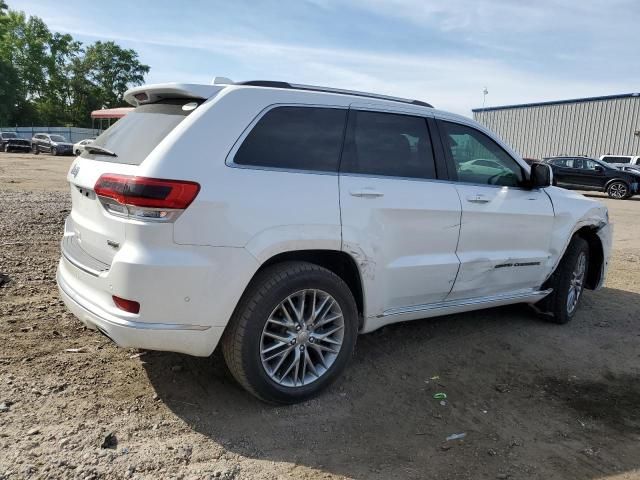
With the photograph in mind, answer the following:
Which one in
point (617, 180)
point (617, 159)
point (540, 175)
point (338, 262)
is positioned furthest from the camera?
point (617, 159)

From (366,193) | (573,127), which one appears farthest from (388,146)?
(573,127)

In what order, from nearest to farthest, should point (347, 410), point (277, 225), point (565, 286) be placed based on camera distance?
point (277, 225) → point (347, 410) → point (565, 286)

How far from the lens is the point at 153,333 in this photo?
9.56 ft

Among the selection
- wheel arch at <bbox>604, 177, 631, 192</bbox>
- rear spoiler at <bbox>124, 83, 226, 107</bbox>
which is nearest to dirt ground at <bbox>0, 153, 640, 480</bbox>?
rear spoiler at <bbox>124, 83, 226, 107</bbox>

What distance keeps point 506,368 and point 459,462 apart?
146 cm

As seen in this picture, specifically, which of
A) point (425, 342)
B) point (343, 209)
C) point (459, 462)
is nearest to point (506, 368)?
point (425, 342)

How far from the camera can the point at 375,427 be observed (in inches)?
128

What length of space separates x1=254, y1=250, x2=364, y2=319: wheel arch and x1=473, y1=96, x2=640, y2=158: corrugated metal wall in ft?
99.8

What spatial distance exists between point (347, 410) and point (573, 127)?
3679 cm

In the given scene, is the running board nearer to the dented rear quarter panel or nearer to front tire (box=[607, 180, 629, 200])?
the dented rear quarter panel

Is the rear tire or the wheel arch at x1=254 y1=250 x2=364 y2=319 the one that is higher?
the wheel arch at x1=254 y1=250 x2=364 y2=319

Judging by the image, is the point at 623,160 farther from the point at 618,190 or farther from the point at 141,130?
the point at 141,130

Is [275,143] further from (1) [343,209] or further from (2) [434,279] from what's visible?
(2) [434,279]

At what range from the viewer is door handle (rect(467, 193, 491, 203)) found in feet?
13.6
